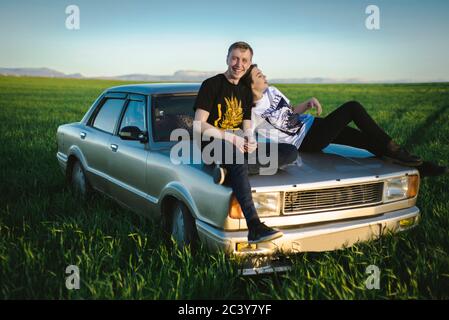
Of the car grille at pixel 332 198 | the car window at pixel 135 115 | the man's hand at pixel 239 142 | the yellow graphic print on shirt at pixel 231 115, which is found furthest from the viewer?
the car window at pixel 135 115

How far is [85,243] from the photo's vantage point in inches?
159

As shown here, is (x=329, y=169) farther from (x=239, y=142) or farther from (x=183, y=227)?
(x=183, y=227)

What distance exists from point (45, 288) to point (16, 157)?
5607 millimetres

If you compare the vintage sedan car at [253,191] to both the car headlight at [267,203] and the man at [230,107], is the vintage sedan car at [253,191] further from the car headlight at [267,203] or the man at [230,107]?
the man at [230,107]

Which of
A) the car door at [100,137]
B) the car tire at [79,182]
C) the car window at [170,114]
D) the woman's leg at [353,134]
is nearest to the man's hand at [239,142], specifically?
the car window at [170,114]

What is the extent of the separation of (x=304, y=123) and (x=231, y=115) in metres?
0.88

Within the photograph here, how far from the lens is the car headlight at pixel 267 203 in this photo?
3.36m

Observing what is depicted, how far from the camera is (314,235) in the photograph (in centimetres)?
339

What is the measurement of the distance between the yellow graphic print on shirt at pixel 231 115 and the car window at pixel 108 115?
5.10 ft

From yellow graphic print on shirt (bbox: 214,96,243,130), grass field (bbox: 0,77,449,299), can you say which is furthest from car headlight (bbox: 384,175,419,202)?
yellow graphic print on shirt (bbox: 214,96,243,130)

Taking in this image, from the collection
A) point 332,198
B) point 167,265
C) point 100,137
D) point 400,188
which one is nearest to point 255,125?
point 332,198

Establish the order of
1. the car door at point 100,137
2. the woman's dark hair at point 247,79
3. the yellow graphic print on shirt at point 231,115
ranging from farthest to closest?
the car door at point 100,137
the woman's dark hair at point 247,79
the yellow graphic print on shirt at point 231,115

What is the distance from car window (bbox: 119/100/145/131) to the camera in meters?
4.66
